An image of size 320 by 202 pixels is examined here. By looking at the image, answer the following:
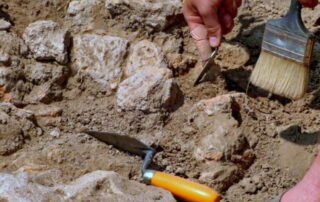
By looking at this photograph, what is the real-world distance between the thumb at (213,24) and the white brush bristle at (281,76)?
24 cm

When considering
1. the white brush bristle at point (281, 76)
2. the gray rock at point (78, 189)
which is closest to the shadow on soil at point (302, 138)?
the white brush bristle at point (281, 76)

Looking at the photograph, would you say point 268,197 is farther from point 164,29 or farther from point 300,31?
point 164,29

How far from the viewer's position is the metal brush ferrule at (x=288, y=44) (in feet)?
10.1

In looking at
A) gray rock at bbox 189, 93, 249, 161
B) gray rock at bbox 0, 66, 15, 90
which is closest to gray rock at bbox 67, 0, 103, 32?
gray rock at bbox 0, 66, 15, 90

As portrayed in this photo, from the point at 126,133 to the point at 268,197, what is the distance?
0.72m

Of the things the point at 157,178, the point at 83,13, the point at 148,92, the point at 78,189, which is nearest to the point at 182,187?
the point at 157,178

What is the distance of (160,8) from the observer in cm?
363

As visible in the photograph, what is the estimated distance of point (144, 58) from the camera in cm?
Result: 346

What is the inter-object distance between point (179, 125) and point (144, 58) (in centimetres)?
50

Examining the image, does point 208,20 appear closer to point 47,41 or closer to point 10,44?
point 47,41

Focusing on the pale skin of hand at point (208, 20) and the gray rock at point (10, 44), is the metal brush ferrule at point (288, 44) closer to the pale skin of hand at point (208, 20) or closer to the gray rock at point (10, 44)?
the pale skin of hand at point (208, 20)

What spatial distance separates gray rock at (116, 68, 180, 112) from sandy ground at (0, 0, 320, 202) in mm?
45

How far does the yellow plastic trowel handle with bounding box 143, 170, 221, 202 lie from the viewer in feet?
8.56

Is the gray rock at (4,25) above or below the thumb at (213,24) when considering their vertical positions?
below
